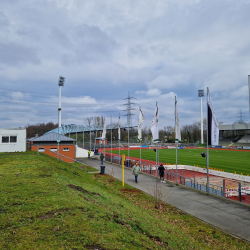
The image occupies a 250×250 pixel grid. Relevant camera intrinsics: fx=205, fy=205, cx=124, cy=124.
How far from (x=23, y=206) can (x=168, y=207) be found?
7396 millimetres

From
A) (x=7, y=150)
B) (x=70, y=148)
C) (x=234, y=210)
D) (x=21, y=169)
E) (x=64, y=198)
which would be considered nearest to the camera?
(x=64, y=198)

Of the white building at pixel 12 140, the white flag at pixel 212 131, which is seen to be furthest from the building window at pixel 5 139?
the white flag at pixel 212 131

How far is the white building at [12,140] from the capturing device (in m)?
24.4

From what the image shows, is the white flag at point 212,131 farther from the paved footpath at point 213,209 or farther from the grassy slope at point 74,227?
the grassy slope at point 74,227

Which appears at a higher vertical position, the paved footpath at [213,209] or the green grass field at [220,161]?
the paved footpath at [213,209]

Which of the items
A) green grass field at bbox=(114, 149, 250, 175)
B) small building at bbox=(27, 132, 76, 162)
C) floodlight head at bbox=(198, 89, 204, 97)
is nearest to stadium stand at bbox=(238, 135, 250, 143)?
floodlight head at bbox=(198, 89, 204, 97)

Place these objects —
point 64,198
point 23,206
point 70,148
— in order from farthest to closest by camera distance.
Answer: point 70,148, point 64,198, point 23,206

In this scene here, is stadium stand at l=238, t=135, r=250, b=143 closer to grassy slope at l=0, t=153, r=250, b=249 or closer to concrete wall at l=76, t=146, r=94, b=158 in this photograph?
concrete wall at l=76, t=146, r=94, b=158

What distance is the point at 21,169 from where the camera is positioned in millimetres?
12781

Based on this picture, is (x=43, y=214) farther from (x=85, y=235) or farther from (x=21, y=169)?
(x=21, y=169)

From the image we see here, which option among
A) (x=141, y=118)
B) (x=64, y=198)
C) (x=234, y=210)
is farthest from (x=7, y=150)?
(x=234, y=210)

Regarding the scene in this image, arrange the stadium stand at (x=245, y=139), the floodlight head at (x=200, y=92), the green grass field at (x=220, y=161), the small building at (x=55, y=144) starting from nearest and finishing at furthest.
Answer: the green grass field at (x=220, y=161)
the small building at (x=55, y=144)
the stadium stand at (x=245, y=139)
the floodlight head at (x=200, y=92)

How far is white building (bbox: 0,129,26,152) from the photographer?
24364 mm

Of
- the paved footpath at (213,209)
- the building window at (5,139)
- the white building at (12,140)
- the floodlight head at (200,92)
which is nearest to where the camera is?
the paved footpath at (213,209)
